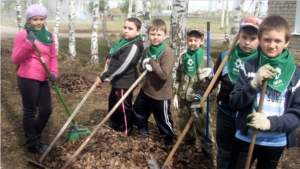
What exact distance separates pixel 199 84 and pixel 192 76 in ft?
0.46

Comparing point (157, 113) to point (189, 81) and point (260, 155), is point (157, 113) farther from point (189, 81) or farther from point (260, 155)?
point (260, 155)

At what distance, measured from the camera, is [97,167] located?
12.2 ft

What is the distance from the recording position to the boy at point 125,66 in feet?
14.4

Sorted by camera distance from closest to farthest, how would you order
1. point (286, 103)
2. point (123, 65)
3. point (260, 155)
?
point (286, 103) → point (260, 155) → point (123, 65)

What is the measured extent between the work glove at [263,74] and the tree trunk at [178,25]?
4.08m

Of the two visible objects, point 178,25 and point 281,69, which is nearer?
point 281,69

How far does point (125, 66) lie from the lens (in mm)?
4410

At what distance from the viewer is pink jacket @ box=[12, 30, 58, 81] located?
3.86 m

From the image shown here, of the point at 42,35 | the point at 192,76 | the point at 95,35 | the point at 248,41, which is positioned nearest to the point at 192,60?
the point at 192,76

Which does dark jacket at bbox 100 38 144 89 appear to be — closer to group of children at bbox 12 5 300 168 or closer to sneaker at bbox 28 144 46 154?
group of children at bbox 12 5 300 168

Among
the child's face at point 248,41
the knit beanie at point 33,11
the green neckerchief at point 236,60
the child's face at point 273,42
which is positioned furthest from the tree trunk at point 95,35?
the child's face at point 273,42

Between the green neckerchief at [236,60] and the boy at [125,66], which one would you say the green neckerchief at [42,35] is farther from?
the green neckerchief at [236,60]

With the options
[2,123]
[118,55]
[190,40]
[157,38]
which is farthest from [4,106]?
[190,40]

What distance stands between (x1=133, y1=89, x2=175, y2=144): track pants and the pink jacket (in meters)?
1.30
